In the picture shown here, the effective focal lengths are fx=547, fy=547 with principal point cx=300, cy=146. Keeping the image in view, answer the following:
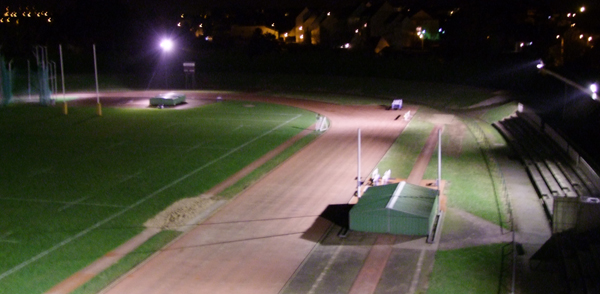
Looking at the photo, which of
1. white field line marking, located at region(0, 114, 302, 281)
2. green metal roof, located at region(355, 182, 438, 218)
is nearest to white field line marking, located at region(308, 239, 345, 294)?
green metal roof, located at region(355, 182, 438, 218)

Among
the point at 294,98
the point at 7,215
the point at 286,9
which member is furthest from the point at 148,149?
the point at 286,9

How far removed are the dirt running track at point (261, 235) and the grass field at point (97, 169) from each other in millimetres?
2113

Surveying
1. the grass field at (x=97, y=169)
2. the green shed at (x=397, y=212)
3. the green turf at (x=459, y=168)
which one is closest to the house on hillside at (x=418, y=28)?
the grass field at (x=97, y=169)

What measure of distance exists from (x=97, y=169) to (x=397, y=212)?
14.8 m

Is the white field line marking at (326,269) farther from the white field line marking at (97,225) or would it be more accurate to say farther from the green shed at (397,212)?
the white field line marking at (97,225)

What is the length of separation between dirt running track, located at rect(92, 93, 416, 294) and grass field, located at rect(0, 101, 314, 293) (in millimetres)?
2113

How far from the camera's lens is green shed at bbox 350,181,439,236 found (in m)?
16.7

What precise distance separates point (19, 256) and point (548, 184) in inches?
724

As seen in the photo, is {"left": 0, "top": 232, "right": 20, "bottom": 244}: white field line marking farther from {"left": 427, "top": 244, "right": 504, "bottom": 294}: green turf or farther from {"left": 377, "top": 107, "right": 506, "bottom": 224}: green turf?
{"left": 377, "top": 107, "right": 506, "bottom": 224}: green turf

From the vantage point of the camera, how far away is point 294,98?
5438cm

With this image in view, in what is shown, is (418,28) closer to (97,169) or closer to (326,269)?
(97,169)

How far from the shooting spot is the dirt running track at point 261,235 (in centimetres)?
1398

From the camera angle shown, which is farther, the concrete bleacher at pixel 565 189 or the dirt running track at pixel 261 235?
the dirt running track at pixel 261 235

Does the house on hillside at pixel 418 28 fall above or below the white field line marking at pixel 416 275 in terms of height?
above
